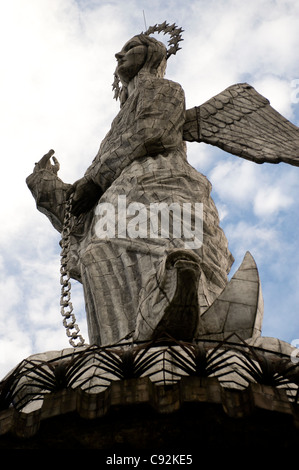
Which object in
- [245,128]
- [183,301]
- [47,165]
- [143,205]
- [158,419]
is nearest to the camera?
[158,419]

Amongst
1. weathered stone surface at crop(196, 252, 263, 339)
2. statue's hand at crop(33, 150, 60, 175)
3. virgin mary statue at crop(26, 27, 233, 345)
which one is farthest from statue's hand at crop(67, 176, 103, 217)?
weathered stone surface at crop(196, 252, 263, 339)

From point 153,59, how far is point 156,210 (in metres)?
3.38

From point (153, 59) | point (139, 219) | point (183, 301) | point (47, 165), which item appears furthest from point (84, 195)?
point (183, 301)

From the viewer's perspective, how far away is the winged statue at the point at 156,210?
23.4 feet

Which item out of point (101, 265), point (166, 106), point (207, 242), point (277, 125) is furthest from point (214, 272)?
point (277, 125)

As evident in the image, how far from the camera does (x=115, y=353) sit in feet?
19.5

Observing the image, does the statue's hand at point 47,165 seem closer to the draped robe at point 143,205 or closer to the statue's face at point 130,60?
the draped robe at point 143,205

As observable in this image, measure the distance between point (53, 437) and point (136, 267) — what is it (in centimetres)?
315

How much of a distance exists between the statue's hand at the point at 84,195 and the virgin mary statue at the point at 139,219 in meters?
0.01

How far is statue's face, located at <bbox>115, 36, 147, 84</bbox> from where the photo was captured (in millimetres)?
11766

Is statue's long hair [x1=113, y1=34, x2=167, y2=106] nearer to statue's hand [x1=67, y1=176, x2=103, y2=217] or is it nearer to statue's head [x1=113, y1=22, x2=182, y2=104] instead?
statue's head [x1=113, y1=22, x2=182, y2=104]

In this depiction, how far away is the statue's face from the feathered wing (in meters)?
0.91

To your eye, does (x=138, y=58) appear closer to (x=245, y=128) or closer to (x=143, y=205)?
(x=245, y=128)

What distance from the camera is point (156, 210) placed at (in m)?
9.17
